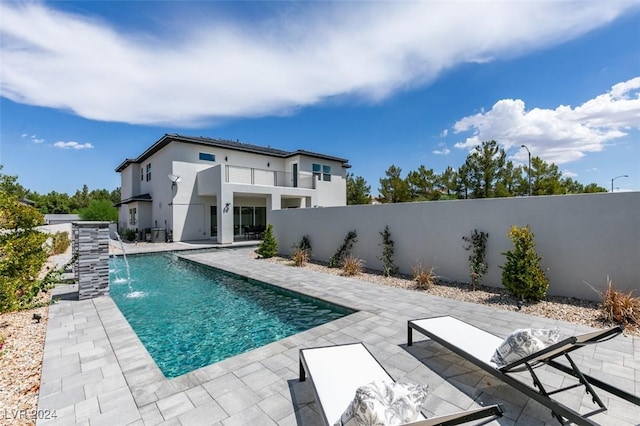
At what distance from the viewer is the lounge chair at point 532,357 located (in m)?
2.34

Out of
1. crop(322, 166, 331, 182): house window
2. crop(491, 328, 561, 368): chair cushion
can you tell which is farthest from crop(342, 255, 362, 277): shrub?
crop(322, 166, 331, 182): house window

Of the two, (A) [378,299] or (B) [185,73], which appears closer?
(A) [378,299]

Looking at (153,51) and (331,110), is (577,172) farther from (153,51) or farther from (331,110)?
(153,51)

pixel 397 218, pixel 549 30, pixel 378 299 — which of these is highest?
pixel 549 30

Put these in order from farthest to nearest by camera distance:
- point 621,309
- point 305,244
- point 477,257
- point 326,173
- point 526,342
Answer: point 326,173 → point 305,244 → point 477,257 → point 621,309 → point 526,342

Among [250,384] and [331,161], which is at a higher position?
[331,161]

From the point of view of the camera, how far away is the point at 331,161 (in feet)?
86.7

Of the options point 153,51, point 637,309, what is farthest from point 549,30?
point 153,51

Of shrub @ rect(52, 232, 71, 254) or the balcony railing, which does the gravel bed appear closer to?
the balcony railing

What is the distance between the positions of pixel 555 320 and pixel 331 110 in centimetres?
1709

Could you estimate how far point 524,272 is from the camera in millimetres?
6285

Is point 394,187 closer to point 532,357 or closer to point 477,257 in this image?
point 477,257

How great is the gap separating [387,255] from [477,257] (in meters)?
2.81

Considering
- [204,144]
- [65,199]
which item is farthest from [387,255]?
[65,199]
